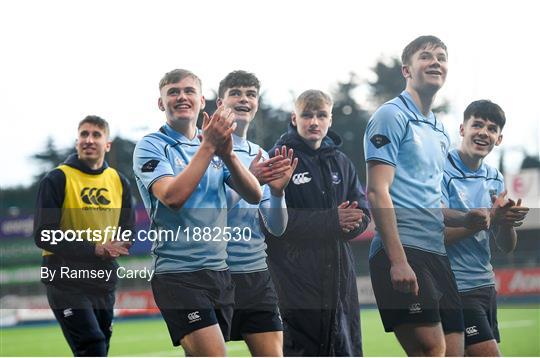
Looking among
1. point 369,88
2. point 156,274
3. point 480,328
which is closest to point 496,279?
point 480,328

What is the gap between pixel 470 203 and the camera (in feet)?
16.9

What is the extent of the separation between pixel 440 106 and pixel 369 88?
0.43 metres

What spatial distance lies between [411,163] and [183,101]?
1.14 metres

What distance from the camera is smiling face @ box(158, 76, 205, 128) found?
14.3 ft

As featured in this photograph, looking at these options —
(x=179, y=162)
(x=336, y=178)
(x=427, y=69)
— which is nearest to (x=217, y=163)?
(x=179, y=162)

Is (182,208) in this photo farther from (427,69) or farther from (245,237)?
(427,69)

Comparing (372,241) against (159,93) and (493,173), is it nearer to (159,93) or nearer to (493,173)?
(493,173)

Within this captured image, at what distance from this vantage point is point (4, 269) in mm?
5355

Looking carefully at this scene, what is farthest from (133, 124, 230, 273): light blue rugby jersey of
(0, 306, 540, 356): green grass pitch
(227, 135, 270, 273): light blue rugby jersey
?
(0, 306, 540, 356): green grass pitch

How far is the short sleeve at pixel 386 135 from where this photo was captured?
4.71 m

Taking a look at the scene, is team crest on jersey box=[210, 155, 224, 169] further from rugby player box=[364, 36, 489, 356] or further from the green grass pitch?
the green grass pitch

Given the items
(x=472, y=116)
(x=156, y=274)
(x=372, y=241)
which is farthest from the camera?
(x=472, y=116)

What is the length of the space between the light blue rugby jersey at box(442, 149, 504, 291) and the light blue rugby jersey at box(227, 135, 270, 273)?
39.5 inches

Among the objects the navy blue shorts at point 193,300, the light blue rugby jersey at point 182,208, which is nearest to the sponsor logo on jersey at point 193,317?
the navy blue shorts at point 193,300
